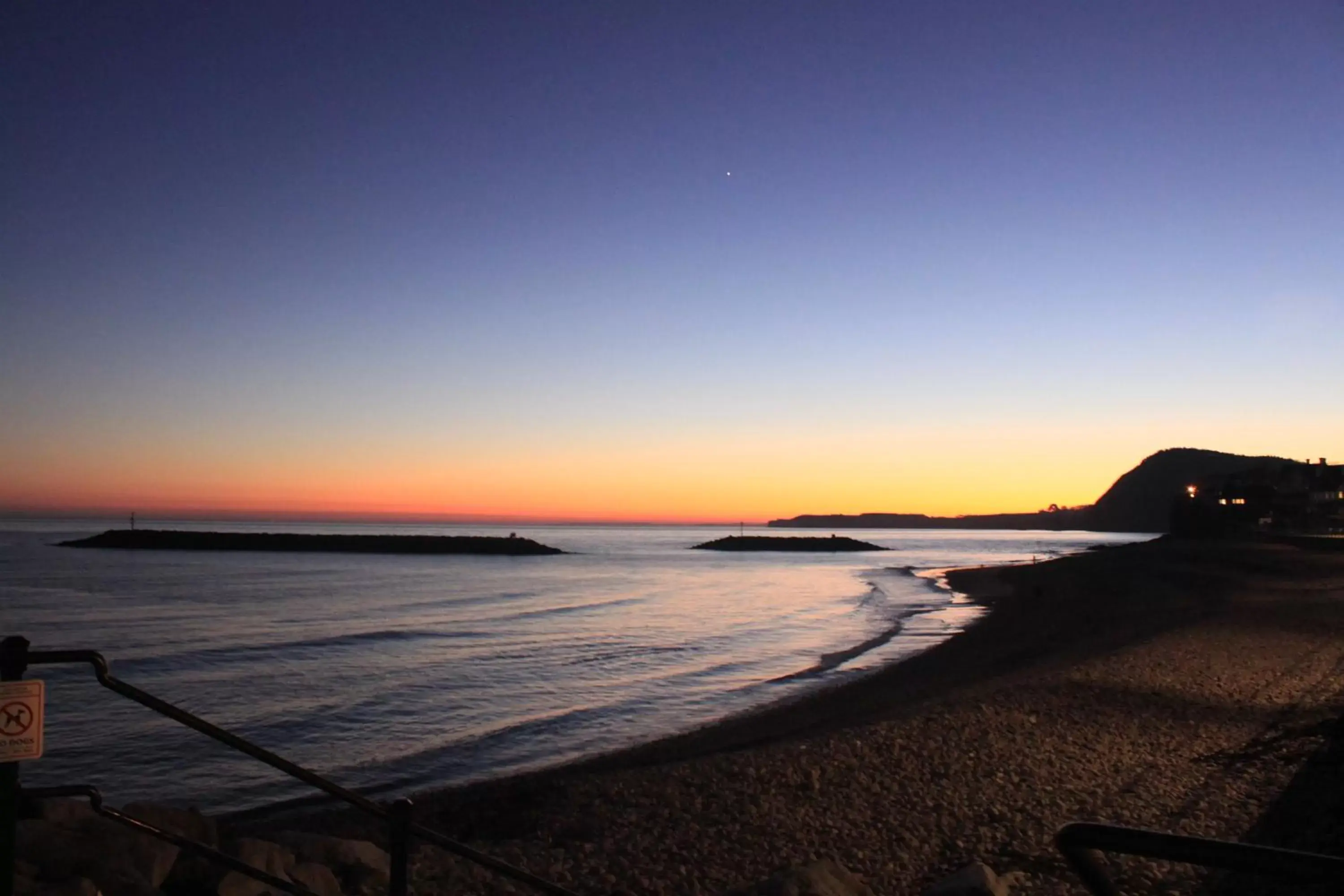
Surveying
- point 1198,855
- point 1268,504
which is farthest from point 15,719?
point 1268,504

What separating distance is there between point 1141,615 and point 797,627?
11.4 m

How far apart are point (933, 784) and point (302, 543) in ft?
391

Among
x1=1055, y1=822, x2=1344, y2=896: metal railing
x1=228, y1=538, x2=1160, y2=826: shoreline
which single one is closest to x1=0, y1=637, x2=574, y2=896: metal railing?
x1=1055, y1=822, x2=1344, y2=896: metal railing

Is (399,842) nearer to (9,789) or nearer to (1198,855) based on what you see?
(9,789)

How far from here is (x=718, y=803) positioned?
9.41 m

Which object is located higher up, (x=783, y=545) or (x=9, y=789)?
(x=9, y=789)

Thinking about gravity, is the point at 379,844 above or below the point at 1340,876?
below

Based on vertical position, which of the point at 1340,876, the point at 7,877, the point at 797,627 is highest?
the point at 1340,876

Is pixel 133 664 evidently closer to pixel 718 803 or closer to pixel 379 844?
pixel 379 844


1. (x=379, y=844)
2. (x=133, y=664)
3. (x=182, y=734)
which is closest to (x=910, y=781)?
(x=379, y=844)

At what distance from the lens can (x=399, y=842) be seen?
3.68 m

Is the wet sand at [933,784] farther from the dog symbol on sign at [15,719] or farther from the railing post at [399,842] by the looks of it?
the dog symbol on sign at [15,719]

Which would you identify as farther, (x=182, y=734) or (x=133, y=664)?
(x=133, y=664)

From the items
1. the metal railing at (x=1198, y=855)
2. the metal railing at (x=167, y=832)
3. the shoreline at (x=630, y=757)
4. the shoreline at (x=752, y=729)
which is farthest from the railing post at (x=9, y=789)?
the shoreline at (x=752, y=729)
